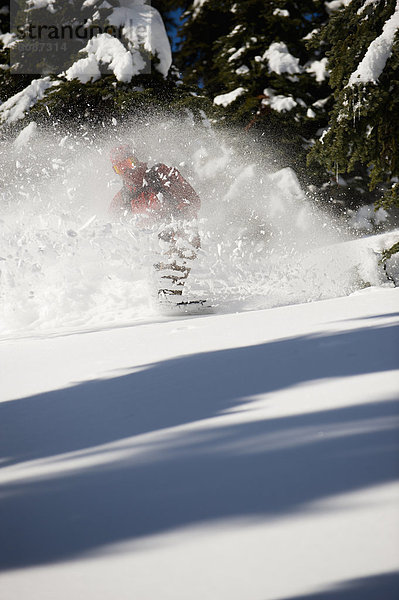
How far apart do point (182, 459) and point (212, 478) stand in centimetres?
16

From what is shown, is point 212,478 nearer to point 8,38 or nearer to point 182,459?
point 182,459

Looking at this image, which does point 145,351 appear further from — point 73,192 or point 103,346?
point 73,192

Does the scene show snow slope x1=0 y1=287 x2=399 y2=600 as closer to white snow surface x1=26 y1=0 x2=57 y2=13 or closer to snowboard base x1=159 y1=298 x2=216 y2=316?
snowboard base x1=159 y1=298 x2=216 y2=316

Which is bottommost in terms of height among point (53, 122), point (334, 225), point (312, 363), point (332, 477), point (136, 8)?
point (334, 225)

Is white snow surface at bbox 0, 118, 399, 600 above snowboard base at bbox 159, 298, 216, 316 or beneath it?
above

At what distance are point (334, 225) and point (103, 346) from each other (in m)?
9.15

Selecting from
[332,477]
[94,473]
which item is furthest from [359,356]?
[94,473]

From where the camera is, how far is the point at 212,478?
1.30 meters

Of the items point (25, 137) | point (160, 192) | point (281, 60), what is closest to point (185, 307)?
point (160, 192)

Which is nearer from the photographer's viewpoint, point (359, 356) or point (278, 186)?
point (359, 356)

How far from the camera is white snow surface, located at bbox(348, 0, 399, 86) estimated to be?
4555 millimetres

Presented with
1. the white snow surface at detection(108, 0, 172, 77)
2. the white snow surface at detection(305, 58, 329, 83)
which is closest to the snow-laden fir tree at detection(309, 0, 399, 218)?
the white snow surface at detection(108, 0, 172, 77)

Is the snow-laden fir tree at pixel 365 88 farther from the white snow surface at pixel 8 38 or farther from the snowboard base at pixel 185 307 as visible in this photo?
the white snow surface at pixel 8 38

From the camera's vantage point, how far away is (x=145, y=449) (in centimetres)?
154
